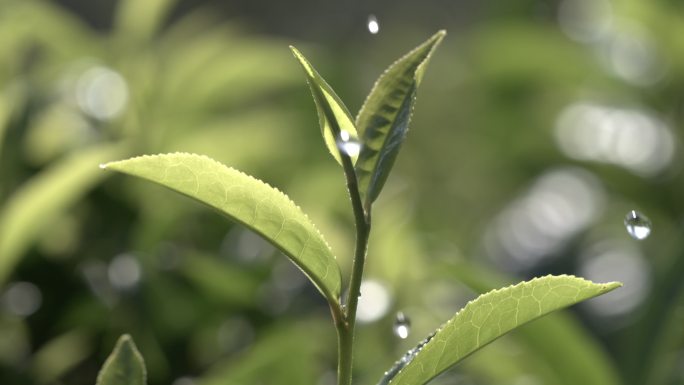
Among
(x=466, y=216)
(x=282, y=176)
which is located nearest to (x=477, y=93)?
(x=466, y=216)

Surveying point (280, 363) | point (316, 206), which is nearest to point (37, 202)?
point (280, 363)

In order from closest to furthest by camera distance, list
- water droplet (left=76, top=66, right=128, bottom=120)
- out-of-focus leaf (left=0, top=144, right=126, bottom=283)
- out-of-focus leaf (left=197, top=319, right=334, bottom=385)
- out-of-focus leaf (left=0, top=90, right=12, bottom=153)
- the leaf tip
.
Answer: the leaf tip < out-of-focus leaf (left=197, top=319, right=334, bottom=385) < out-of-focus leaf (left=0, top=144, right=126, bottom=283) < out-of-focus leaf (left=0, top=90, right=12, bottom=153) < water droplet (left=76, top=66, right=128, bottom=120)

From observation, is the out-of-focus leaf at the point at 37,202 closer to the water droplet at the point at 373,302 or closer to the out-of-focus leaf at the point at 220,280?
the out-of-focus leaf at the point at 220,280

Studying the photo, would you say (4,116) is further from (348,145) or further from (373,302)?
(348,145)

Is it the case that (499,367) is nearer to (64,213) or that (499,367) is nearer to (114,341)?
(114,341)

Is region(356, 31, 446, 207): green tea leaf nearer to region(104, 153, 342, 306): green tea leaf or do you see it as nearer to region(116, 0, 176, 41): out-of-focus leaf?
region(104, 153, 342, 306): green tea leaf

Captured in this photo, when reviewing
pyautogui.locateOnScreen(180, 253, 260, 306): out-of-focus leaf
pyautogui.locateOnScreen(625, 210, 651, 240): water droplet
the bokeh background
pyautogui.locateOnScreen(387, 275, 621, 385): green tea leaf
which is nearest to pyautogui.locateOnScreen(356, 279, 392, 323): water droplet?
the bokeh background
